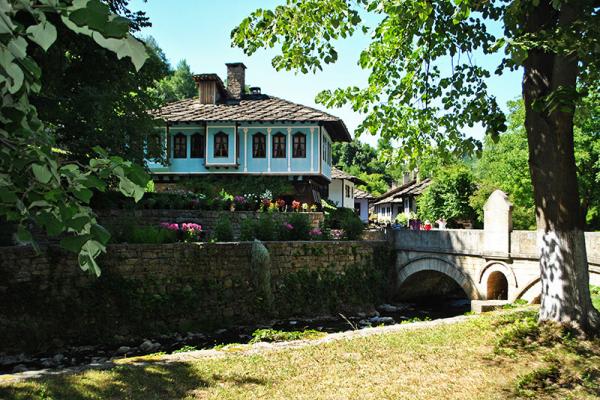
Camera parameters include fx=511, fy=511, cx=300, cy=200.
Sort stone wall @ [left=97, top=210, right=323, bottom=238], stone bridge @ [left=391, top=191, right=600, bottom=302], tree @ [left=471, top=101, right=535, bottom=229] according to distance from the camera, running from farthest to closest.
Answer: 1. tree @ [left=471, top=101, right=535, bottom=229]
2. stone wall @ [left=97, top=210, right=323, bottom=238]
3. stone bridge @ [left=391, top=191, right=600, bottom=302]

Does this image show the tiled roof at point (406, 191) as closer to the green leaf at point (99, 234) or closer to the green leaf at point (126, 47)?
the green leaf at point (99, 234)

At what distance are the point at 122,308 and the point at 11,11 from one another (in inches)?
543

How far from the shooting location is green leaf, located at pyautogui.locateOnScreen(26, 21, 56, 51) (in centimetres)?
163

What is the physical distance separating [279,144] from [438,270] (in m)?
11.7

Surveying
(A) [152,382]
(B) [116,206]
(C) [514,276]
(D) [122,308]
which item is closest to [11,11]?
(A) [152,382]

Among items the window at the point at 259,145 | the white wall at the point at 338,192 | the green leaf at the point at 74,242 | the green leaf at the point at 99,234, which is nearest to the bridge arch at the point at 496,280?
the window at the point at 259,145

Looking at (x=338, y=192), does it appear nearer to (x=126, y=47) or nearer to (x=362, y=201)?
(x=362, y=201)

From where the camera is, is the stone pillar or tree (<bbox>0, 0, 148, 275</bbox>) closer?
tree (<bbox>0, 0, 148, 275</bbox>)

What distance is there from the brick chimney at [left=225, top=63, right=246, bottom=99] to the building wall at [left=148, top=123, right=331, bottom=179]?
3.53 m

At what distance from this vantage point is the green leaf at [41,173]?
1870mm

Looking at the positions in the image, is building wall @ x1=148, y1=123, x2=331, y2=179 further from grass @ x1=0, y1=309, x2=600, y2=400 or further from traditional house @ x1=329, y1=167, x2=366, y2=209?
grass @ x1=0, y1=309, x2=600, y2=400

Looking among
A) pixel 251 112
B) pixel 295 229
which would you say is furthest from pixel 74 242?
pixel 251 112

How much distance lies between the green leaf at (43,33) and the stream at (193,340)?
30.3 ft

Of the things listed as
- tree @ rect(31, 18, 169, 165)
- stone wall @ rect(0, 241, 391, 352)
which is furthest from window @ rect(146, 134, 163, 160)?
stone wall @ rect(0, 241, 391, 352)
